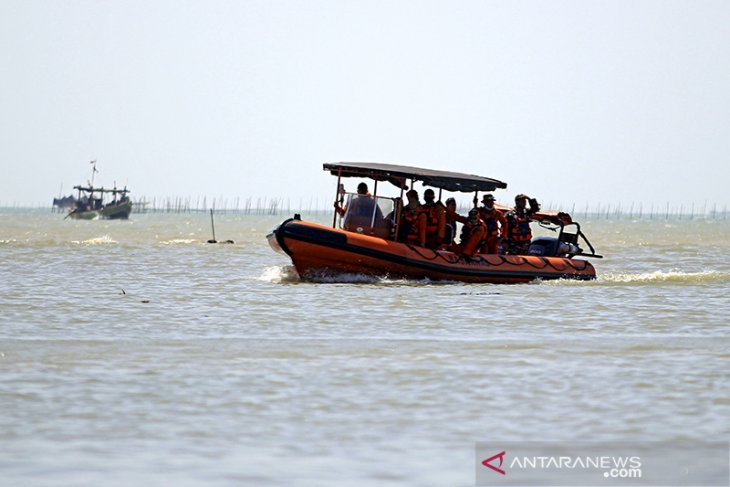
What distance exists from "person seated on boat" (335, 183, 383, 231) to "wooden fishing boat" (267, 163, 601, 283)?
0.02 metres

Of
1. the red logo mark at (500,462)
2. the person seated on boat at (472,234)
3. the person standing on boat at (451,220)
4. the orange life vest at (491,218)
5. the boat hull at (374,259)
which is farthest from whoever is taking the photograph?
the orange life vest at (491,218)

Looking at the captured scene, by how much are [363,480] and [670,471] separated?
182cm

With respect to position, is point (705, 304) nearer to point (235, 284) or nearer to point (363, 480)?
point (235, 284)

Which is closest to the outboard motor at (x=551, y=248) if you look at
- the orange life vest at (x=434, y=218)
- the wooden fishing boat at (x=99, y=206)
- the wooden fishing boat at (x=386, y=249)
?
the wooden fishing boat at (x=386, y=249)

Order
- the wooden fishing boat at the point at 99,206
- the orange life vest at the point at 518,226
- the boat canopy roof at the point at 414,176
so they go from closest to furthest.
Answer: the boat canopy roof at the point at 414,176 < the orange life vest at the point at 518,226 < the wooden fishing boat at the point at 99,206

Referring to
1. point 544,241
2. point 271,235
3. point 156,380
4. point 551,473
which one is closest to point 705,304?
point 544,241

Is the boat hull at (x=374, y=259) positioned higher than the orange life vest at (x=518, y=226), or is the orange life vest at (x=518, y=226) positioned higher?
the orange life vest at (x=518, y=226)

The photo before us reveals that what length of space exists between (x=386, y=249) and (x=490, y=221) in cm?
231

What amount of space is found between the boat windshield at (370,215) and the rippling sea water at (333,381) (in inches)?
99.3

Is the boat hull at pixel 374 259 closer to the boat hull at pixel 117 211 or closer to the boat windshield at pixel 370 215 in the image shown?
the boat windshield at pixel 370 215

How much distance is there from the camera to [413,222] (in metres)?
21.1

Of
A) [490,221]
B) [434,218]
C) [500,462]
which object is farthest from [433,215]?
[500,462]

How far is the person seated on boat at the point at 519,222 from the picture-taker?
22375 mm

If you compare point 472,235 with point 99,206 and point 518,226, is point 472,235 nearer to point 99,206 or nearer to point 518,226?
point 518,226
